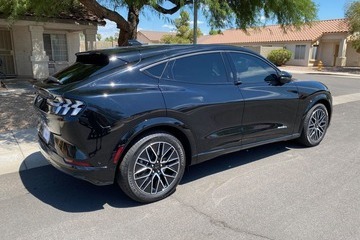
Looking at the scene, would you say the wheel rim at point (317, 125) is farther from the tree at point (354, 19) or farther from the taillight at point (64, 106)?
the tree at point (354, 19)

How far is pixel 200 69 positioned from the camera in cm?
400

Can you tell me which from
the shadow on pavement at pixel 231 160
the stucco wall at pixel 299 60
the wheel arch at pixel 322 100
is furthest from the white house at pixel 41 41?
the stucco wall at pixel 299 60

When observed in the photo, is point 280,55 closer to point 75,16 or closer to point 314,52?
point 314,52

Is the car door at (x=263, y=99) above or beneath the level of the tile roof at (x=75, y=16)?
beneath

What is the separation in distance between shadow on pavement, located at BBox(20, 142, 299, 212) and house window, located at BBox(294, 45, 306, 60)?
31.1m

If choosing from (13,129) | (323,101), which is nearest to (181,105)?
(323,101)

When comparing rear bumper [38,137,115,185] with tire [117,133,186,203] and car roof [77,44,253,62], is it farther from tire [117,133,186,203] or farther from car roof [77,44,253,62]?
car roof [77,44,253,62]

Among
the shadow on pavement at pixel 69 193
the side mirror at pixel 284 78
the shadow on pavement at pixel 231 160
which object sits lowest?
the shadow on pavement at pixel 69 193

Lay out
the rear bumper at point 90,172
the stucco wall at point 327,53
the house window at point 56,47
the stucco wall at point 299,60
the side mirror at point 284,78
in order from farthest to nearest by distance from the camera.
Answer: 1. the stucco wall at point 327,53
2. the stucco wall at point 299,60
3. the house window at point 56,47
4. the side mirror at point 284,78
5. the rear bumper at point 90,172

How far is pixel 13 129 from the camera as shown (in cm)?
616

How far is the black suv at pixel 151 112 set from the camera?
3205mm

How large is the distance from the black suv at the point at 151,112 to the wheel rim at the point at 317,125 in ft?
3.85

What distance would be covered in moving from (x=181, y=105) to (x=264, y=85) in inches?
63.1

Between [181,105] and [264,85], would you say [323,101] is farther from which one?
[181,105]
